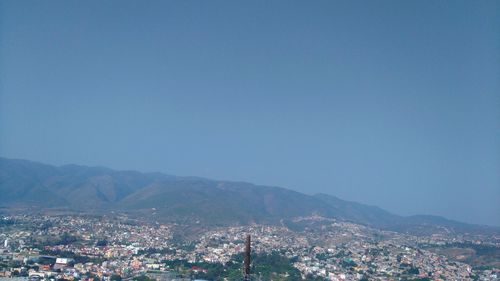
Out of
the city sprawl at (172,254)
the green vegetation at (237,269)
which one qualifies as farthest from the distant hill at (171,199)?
the green vegetation at (237,269)

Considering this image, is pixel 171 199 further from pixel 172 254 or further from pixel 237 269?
pixel 237 269

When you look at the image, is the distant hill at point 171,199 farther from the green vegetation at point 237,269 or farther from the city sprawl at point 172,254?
the green vegetation at point 237,269

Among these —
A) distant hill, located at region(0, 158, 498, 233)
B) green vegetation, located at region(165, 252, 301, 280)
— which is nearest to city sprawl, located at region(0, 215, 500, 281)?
green vegetation, located at region(165, 252, 301, 280)

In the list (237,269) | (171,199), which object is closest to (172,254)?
(237,269)

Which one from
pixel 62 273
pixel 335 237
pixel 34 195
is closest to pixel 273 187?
pixel 34 195

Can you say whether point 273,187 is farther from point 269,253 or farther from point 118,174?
point 269,253

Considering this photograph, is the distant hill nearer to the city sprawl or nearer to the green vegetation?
the city sprawl

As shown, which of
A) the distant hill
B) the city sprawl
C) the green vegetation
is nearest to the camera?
the green vegetation

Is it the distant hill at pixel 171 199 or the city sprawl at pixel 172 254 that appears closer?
the city sprawl at pixel 172 254

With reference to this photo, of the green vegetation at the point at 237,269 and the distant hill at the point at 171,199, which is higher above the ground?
the distant hill at the point at 171,199

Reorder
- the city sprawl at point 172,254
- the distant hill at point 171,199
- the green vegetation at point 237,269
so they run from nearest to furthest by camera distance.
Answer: the green vegetation at point 237,269 < the city sprawl at point 172,254 < the distant hill at point 171,199
